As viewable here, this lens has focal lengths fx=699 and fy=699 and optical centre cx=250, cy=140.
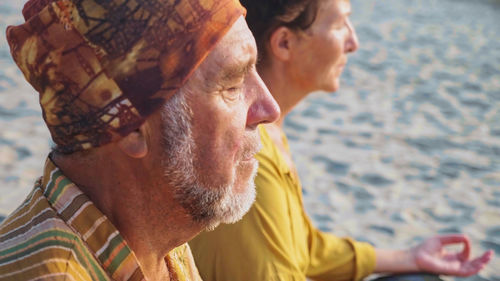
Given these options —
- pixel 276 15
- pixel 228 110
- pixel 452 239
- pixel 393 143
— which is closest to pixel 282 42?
pixel 276 15

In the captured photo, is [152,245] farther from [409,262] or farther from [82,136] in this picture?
[409,262]

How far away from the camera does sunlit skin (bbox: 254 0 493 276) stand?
3270 mm

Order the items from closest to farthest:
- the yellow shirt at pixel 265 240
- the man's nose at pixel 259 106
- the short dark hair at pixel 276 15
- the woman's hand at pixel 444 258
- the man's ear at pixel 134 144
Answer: the man's ear at pixel 134 144 → the man's nose at pixel 259 106 → the yellow shirt at pixel 265 240 → the short dark hair at pixel 276 15 → the woman's hand at pixel 444 258

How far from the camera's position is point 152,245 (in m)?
1.83

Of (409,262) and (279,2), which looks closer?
(279,2)

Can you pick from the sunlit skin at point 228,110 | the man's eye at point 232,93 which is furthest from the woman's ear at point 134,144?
the man's eye at point 232,93

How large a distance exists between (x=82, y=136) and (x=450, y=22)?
1162 centimetres

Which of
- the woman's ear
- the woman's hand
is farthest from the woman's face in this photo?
the woman's ear

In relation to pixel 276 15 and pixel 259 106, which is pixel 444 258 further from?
pixel 259 106

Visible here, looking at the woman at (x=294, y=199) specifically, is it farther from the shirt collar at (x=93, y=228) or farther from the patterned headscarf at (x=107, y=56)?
the patterned headscarf at (x=107, y=56)

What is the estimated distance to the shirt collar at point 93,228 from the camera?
165cm

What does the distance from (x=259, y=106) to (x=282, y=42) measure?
1420 mm

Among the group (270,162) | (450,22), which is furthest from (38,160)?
(450,22)

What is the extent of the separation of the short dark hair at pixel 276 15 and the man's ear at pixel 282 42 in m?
0.02
